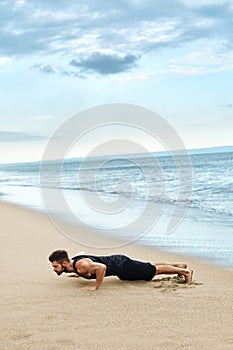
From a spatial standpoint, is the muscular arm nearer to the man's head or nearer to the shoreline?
the man's head

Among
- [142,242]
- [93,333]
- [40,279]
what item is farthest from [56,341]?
[142,242]

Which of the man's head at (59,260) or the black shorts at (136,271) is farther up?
the man's head at (59,260)

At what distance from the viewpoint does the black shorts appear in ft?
25.4

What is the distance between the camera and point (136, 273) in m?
7.77

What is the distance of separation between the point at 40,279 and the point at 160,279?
1.72 m

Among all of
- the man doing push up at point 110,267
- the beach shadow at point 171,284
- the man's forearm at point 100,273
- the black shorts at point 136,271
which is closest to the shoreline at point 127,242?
the beach shadow at point 171,284

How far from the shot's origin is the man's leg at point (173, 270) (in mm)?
7746

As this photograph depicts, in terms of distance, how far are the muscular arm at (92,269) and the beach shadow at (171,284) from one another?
754 millimetres

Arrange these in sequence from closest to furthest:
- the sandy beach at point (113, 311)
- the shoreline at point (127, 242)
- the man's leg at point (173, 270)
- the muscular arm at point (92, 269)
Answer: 1. the sandy beach at point (113, 311)
2. the muscular arm at point (92, 269)
3. the man's leg at point (173, 270)
4. the shoreline at point (127, 242)

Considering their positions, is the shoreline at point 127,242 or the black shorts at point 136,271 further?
the shoreline at point 127,242

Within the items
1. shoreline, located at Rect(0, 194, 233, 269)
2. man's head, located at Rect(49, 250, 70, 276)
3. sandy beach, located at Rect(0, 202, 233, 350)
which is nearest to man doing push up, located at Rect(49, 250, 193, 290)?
man's head, located at Rect(49, 250, 70, 276)

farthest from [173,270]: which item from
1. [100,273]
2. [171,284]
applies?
[100,273]

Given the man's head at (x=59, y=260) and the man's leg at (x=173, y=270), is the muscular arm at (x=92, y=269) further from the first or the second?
the man's leg at (x=173, y=270)

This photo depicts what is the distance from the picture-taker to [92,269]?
7535mm
